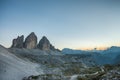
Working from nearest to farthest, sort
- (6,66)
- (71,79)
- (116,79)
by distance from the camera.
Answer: (116,79) < (71,79) < (6,66)

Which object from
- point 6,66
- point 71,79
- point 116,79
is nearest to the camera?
point 116,79

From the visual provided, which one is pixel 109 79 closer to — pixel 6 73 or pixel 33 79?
pixel 33 79

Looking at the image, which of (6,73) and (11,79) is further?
(6,73)

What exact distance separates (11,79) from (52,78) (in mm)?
16075

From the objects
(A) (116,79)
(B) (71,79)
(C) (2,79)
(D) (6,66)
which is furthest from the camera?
(D) (6,66)

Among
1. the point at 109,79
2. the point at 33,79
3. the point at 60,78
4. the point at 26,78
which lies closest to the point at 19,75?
the point at 26,78

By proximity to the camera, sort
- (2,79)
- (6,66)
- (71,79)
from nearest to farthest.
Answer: (2,79) < (71,79) < (6,66)

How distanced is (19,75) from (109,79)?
43932mm

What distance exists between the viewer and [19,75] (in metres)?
85.6

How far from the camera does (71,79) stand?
8162 cm

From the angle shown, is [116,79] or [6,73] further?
[6,73]

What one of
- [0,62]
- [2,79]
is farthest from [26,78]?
[0,62]

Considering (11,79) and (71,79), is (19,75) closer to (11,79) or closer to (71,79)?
(11,79)

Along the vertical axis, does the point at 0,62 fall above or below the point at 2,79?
above
